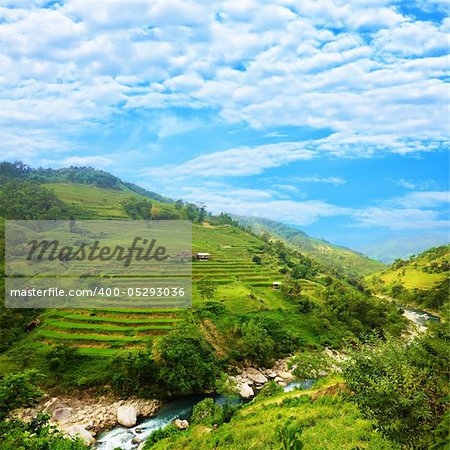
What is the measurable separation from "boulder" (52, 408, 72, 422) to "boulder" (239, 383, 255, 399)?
1486 centimetres

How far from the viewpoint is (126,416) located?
27203mm

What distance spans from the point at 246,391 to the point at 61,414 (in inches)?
632

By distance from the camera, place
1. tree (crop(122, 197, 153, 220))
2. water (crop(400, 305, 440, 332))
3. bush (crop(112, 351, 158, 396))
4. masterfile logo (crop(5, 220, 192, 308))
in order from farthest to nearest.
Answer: tree (crop(122, 197, 153, 220)) → water (crop(400, 305, 440, 332)) → masterfile logo (crop(5, 220, 192, 308)) → bush (crop(112, 351, 158, 396))

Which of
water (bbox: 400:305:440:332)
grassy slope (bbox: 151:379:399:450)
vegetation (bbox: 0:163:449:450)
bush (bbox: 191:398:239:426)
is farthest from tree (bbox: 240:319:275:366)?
water (bbox: 400:305:440:332)

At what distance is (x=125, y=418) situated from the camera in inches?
1065

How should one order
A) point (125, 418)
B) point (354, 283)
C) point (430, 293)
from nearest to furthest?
point (125, 418)
point (430, 293)
point (354, 283)

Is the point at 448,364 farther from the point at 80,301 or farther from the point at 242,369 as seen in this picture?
the point at 80,301

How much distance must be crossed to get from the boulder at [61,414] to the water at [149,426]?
4386 millimetres

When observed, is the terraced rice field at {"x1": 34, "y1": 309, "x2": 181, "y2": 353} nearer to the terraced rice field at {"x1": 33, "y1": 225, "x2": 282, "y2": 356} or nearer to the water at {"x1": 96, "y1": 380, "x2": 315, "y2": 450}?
the terraced rice field at {"x1": 33, "y1": 225, "x2": 282, "y2": 356}

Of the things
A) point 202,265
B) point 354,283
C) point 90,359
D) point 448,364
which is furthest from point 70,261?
point 354,283

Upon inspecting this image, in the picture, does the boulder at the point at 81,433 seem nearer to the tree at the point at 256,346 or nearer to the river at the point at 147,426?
the river at the point at 147,426

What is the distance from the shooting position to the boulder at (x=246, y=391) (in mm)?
31556

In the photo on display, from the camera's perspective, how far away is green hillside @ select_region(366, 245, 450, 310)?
77.2 meters

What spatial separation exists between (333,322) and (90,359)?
3385cm
